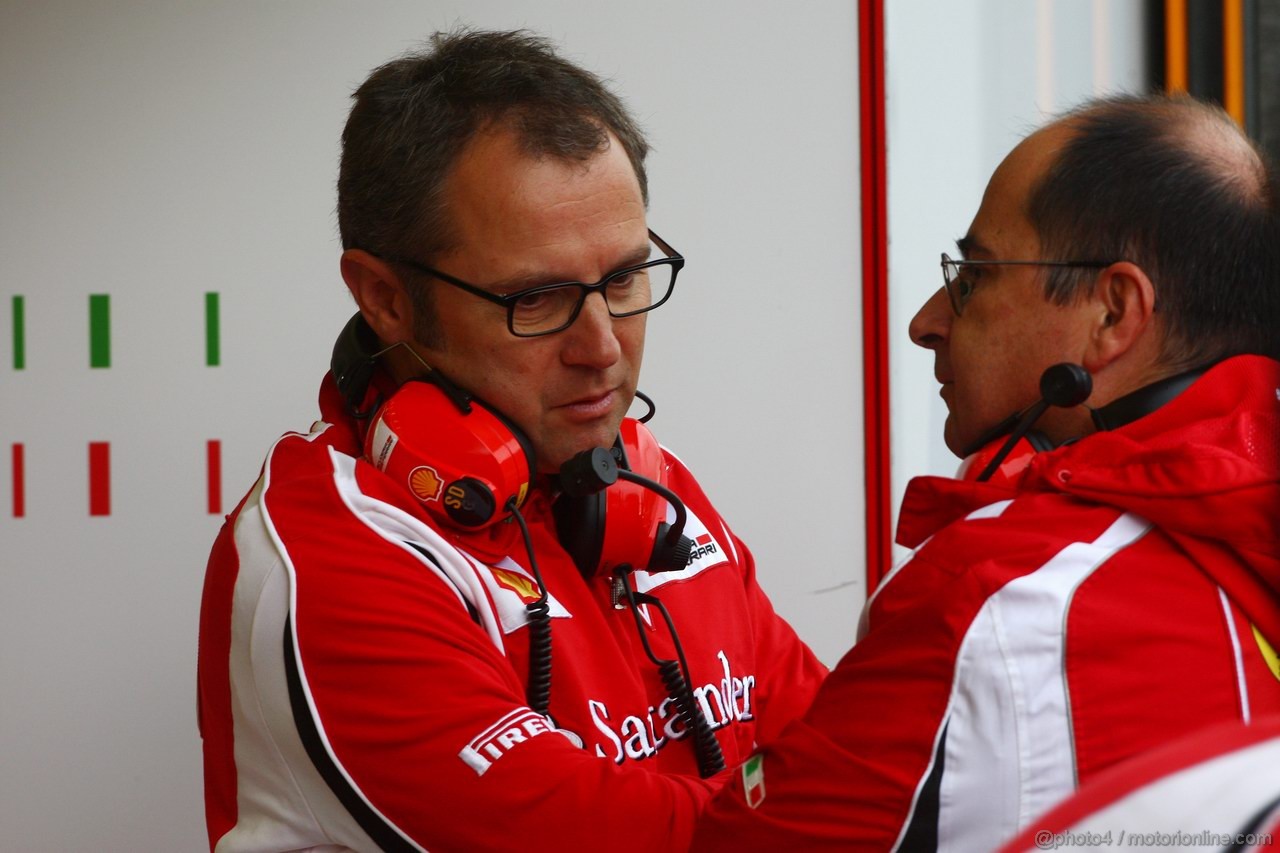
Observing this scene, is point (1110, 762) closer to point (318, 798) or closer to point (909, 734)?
point (909, 734)

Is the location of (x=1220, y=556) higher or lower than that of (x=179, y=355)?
lower

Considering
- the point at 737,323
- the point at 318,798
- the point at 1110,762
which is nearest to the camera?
the point at 1110,762

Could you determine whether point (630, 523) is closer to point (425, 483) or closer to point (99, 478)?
point (425, 483)

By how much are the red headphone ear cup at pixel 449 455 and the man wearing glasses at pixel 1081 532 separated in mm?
384

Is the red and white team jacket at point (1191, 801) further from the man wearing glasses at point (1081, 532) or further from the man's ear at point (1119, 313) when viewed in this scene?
the man's ear at point (1119, 313)

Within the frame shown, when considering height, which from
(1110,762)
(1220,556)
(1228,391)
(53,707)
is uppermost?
(1228,391)

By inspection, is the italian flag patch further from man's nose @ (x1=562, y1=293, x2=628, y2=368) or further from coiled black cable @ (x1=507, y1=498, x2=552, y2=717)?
man's nose @ (x1=562, y1=293, x2=628, y2=368)

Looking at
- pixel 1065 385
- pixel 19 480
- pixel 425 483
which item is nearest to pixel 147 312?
pixel 19 480

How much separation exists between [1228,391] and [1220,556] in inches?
5.8

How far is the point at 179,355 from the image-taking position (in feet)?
6.71

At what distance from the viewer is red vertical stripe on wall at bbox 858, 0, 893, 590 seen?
2.33 m

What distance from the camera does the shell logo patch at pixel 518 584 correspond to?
4.22 feet

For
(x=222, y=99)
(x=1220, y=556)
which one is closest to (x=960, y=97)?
(x=222, y=99)

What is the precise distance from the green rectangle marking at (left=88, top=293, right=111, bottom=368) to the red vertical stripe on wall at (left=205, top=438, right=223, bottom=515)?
21 centimetres
